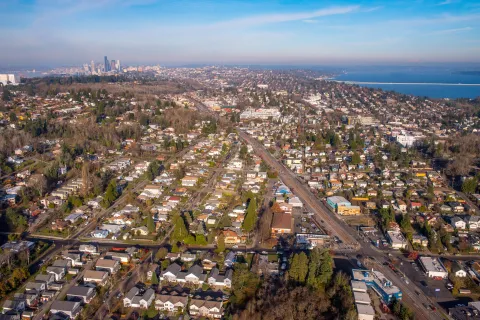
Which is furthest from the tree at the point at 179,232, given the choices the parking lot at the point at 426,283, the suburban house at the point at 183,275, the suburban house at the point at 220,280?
the parking lot at the point at 426,283

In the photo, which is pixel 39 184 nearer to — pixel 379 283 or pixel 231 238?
pixel 231 238

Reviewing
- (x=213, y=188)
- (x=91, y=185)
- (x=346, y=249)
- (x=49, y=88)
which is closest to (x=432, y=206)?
(x=346, y=249)

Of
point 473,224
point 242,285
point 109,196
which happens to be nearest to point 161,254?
point 242,285

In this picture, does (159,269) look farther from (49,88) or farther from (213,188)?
(49,88)

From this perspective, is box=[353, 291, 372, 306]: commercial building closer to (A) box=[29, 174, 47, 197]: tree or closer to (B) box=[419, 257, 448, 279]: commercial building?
(B) box=[419, 257, 448, 279]: commercial building

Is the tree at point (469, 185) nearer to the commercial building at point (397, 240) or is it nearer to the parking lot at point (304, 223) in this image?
the commercial building at point (397, 240)

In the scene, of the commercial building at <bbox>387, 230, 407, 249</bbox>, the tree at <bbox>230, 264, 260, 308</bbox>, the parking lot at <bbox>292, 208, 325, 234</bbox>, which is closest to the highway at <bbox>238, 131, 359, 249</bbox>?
the parking lot at <bbox>292, 208, 325, 234</bbox>
